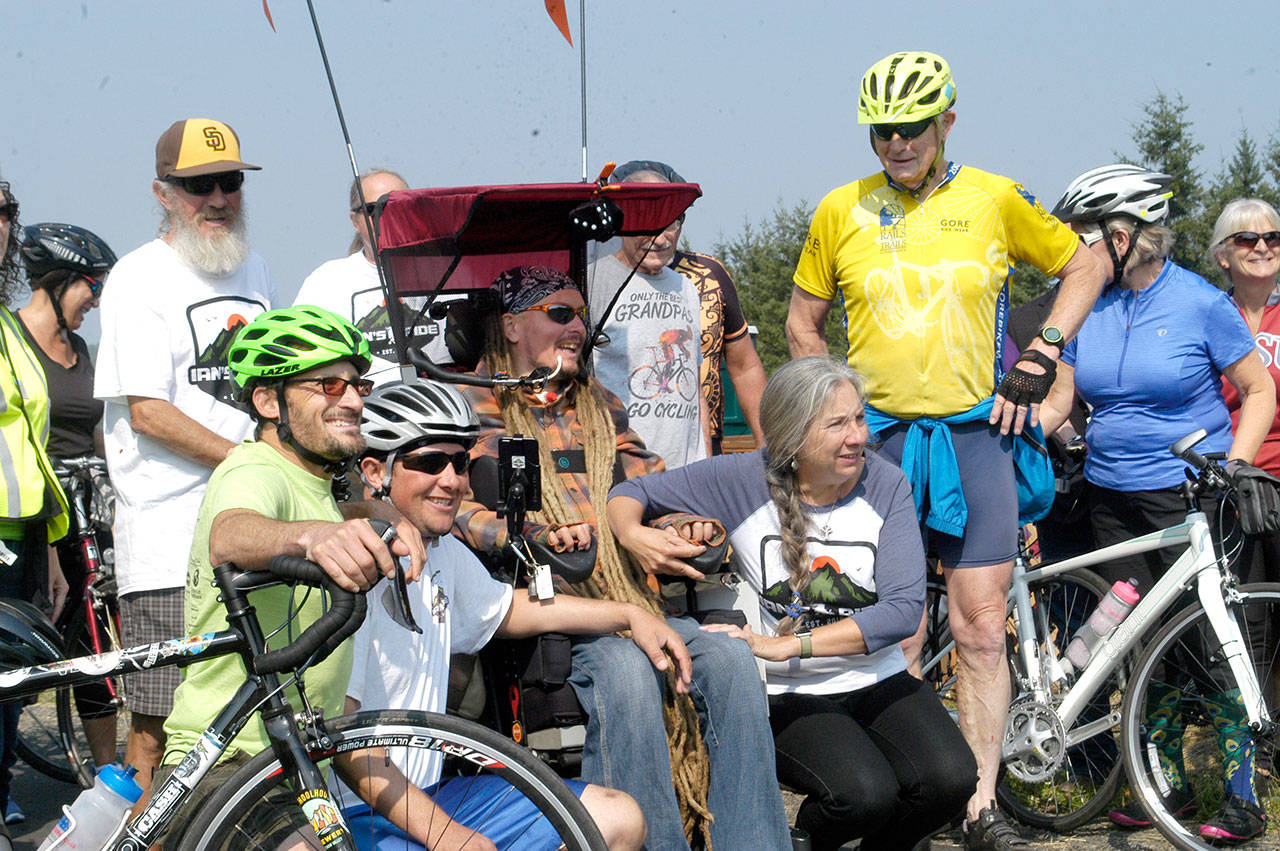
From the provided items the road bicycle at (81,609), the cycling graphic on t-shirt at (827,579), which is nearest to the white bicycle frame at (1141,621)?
the cycling graphic on t-shirt at (827,579)

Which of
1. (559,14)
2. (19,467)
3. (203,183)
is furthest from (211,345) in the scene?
(559,14)

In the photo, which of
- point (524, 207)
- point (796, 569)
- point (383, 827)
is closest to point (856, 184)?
point (524, 207)

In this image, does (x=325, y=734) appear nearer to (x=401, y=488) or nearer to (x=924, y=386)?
(x=401, y=488)

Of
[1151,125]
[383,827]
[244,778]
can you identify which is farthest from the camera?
[1151,125]

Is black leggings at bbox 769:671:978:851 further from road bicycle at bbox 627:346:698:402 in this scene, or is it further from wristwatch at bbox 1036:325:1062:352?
road bicycle at bbox 627:346:698:402

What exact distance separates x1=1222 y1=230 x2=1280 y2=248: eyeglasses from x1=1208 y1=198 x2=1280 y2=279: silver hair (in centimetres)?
2

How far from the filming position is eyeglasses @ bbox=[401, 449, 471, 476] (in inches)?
128

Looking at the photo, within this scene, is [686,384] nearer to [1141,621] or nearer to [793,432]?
[793,432]

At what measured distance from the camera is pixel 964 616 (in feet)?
14.5

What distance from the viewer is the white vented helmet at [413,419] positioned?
3.21 m

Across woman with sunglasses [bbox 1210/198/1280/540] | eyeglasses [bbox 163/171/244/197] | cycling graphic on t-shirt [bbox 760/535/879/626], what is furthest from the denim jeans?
woman with sunglasses [bbox 1210/198/1280/540]

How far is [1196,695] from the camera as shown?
14.8ft

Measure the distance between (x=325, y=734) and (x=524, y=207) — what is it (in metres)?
2.14

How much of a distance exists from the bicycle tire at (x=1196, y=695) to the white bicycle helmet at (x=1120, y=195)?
55.4 inches
